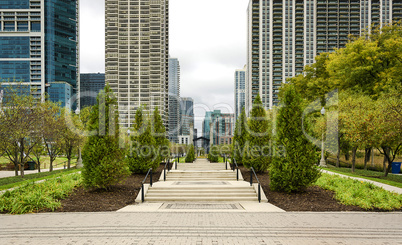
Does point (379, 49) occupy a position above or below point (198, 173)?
above

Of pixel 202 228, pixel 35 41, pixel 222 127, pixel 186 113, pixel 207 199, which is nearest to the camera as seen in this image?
pixel 202 228

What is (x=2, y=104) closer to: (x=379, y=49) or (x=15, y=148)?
(x=15, y=148)

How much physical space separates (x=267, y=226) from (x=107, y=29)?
12289 centimetres

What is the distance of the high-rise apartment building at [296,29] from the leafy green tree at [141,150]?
88097 mm

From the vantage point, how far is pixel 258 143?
17.0 metres

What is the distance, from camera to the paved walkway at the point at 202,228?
605 cm

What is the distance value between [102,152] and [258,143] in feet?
30.7

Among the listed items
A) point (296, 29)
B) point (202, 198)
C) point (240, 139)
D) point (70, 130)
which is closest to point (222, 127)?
point (296, 29)

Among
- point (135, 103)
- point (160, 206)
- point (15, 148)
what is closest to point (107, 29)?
point (135, 103)

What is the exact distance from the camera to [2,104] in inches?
697

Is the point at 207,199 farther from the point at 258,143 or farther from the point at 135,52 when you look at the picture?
the point at 135,52

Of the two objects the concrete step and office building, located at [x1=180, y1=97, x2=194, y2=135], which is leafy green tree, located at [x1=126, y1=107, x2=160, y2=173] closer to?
the concrete step

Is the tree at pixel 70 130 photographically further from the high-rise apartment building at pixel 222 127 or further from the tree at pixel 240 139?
the high-rise apartment building at pixel 222 127

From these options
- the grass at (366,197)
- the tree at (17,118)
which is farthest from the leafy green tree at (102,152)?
the grass at (366,197)
